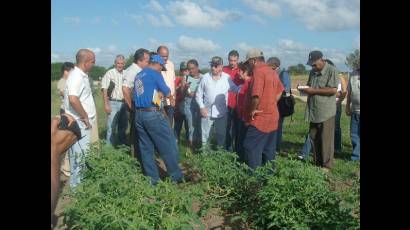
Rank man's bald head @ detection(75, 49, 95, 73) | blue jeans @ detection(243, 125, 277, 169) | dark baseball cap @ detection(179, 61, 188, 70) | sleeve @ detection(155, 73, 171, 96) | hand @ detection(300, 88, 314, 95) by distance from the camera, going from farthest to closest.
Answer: dark baseball cap @ detection(179, 61, 188, 70)
hand @ detection(300, 88, 314, 95)
sleeve @ detection(155, 73, 171, 96)
blue jeans @ detection(243, 125, 277, 169)
man's bald head @ detection(75, 49, 95, 73)

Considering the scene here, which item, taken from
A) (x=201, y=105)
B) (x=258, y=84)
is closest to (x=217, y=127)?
(x=201, y=105)

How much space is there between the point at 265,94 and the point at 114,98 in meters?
3.15

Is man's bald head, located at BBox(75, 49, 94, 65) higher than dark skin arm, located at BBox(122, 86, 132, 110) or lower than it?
higher

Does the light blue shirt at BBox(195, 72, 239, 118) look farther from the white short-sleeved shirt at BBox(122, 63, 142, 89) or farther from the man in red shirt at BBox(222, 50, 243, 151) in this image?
the white short-sleeved shirt at BBox(122, 63, 142, 89)

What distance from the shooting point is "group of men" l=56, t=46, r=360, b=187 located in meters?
5.07

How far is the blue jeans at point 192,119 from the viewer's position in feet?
26.4

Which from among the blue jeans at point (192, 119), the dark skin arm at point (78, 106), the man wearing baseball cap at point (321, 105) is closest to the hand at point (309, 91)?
the man wearing baseball cap at point (321, 105)

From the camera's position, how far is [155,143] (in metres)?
5.62

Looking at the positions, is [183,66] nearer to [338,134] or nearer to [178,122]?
[178,122]

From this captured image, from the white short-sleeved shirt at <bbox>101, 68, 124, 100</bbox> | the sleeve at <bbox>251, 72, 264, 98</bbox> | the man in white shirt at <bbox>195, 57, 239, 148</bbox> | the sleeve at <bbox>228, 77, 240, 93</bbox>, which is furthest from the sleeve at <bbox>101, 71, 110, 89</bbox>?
the sleeve at <bbox>251, 72, 264, 98</bbox>

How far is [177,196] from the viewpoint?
3.13 m

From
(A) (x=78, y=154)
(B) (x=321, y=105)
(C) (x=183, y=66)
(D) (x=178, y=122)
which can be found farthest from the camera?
(D) (x=178, y=122)

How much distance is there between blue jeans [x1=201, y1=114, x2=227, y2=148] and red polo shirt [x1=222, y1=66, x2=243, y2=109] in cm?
23
